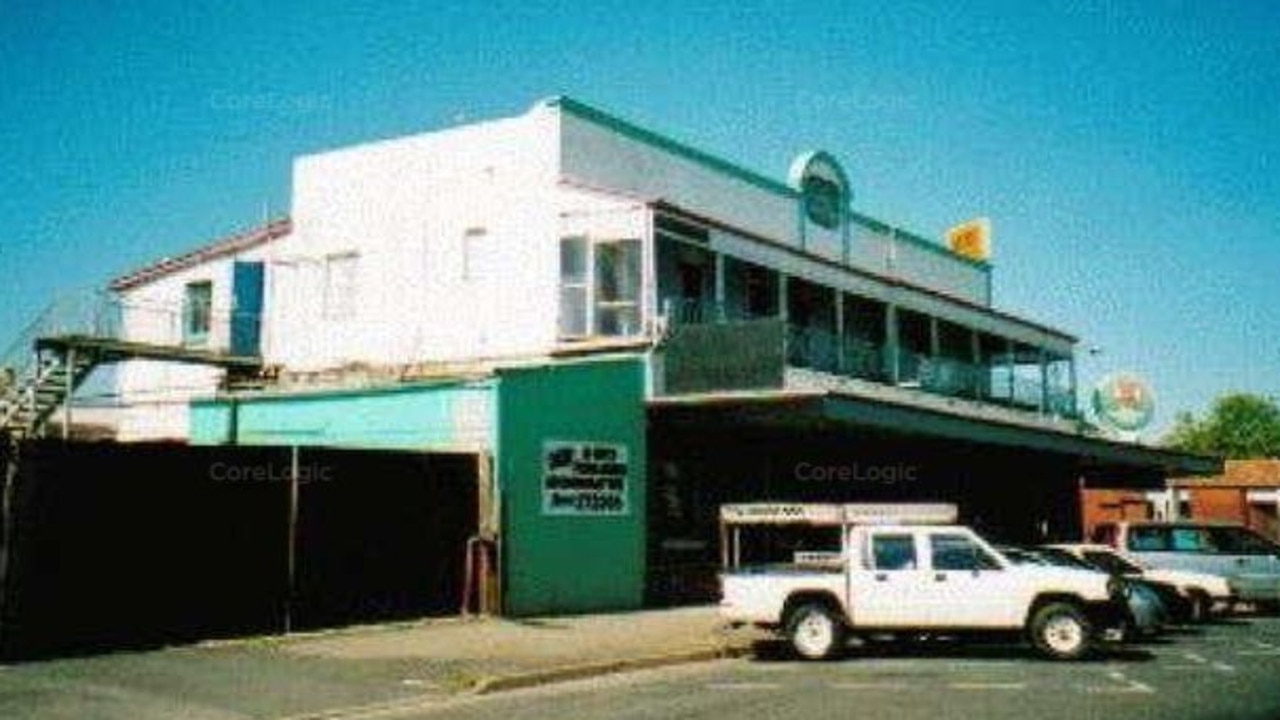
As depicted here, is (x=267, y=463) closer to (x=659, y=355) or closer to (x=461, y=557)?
(x=461, y=557)

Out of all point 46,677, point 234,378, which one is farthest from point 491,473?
point 234,378

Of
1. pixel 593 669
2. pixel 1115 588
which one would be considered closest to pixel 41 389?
pixel 593 669

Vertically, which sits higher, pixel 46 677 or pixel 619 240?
pixel 619 240

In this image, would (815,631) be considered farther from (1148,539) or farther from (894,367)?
(894,367)

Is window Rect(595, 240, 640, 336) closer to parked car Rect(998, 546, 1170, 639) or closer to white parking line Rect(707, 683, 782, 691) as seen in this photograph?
parked car Rect(998, 546, 1170, 639)

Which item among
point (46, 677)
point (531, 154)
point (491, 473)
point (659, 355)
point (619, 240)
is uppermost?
point (531, 154)

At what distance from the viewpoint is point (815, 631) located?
1644cm

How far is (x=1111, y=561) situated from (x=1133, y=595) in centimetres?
178

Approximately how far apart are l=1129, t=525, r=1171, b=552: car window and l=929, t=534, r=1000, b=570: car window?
836 cm

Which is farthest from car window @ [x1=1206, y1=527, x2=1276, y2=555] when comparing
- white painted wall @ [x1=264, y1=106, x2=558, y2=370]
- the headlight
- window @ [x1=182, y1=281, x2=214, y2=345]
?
window @ [x1=182, y1=281, x2=214, y2=345]

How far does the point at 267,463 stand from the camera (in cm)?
1748

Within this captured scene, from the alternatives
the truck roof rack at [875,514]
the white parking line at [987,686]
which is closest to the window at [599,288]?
the truck roof rack at [875,514]

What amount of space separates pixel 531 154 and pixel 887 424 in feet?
29.2

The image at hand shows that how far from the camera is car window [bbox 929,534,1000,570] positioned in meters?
16.2
